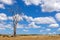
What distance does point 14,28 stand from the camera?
65.9 m

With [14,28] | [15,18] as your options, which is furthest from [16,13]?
[14,28]

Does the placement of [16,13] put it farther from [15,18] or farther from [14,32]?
[14,32]

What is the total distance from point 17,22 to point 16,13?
3.49 m

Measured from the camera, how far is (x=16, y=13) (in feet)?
210

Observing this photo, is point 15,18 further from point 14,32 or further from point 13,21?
point 14,32

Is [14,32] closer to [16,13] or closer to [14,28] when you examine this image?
[14,28]

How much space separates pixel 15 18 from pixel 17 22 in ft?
5.89

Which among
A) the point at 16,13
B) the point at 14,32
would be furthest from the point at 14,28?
the point at 16,13

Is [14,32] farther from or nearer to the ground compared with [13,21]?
nearer to the ground

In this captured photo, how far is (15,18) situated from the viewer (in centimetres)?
6406

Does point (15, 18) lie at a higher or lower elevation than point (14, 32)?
higher

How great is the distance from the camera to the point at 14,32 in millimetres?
65125

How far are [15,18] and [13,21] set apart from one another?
5.04 feet

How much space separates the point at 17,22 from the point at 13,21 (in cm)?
158
